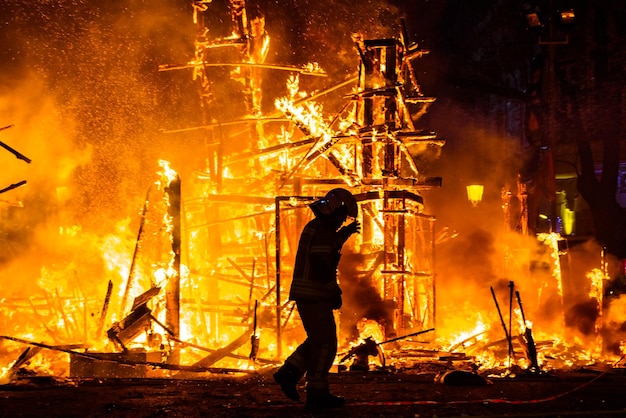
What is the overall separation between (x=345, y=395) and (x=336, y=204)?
86.0 inches

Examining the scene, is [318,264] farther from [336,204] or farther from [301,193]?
[301,193]

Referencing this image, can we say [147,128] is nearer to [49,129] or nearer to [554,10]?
[49,129]

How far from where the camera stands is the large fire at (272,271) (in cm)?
1138

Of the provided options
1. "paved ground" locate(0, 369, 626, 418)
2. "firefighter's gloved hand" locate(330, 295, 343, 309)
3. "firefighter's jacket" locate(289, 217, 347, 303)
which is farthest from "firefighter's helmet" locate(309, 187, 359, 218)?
"paved ground" locate(0, 369, 626, 418)

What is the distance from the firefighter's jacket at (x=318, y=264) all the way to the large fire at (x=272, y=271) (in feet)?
13.6

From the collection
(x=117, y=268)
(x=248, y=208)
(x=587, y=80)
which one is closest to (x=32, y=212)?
(x=117, y=268)

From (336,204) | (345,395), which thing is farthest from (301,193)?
(336,204)

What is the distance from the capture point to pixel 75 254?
2023 cm

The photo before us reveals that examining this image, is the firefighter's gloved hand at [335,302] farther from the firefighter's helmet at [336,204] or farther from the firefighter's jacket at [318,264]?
the firefighter's helmet at [336,204]

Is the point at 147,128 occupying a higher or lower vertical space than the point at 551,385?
higher

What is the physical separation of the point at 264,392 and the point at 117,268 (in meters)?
8.89

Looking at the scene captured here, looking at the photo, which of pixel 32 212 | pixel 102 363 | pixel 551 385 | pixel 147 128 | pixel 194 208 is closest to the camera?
pixel 551 385

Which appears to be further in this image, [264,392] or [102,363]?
[102,363]

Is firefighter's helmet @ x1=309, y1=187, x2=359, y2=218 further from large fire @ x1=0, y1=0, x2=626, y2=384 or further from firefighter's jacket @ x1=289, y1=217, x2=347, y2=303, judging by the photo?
large fire @ x1=0, y1=0, x2=626, y2=384
